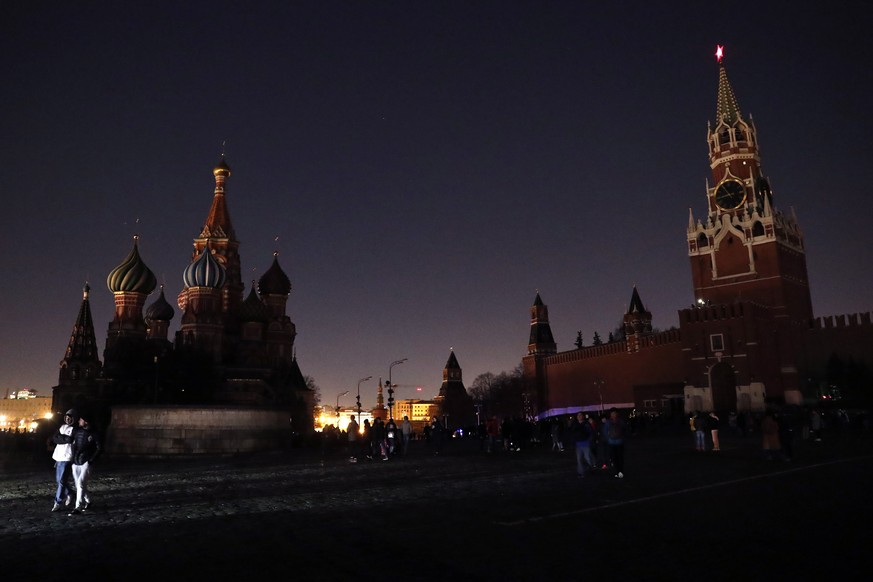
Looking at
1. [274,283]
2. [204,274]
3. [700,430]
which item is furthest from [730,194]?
[700,430]

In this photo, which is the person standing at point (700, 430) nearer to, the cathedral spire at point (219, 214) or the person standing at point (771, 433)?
the person standing at point (771, 433)

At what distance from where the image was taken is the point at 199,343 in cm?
5875

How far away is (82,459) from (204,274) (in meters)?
53.7

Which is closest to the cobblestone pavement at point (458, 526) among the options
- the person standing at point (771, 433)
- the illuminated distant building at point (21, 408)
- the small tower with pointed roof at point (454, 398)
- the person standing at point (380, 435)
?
the person standing at point (771, 433)

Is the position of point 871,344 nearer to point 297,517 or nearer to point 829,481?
point 829,481

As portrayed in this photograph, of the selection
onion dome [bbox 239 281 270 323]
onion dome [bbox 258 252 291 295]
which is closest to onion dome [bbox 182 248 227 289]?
onion dome [bbox 239 281 270 323]

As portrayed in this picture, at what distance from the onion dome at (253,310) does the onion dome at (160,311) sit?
7133 mm

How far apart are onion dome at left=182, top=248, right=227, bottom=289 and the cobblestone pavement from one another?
4845 centimetres

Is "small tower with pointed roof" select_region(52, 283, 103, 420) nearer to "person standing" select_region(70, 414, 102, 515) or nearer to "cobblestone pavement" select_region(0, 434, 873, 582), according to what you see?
"cobblestone pavement" select_region(0, 434, 873, 582)

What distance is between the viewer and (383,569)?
5.59 metres

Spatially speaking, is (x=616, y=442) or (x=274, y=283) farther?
(x=274, y=283)

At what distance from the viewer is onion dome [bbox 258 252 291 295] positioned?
6869 cm

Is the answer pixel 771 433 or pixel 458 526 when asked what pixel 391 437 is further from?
pixel 458 526

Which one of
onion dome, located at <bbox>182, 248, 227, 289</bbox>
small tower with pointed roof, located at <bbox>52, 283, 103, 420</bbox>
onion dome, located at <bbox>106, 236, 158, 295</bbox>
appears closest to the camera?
small tower with pointed roof, located at <bbox>52, 283, 103, 420</bbox>
